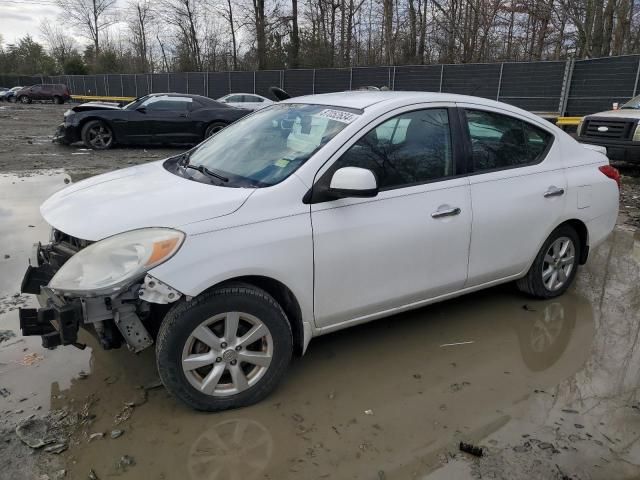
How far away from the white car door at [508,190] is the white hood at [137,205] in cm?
171

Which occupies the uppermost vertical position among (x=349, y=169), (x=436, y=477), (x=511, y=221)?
(x=349, y=169)

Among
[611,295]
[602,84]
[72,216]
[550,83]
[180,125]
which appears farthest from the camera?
[550,83]

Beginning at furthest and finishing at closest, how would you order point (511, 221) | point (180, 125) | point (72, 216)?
point (180, 125) → point (511, 221) → point (72, 216)

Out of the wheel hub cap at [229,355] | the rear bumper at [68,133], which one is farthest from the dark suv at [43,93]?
the wheel hub cap at [229,355]

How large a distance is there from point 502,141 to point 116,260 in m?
2.83

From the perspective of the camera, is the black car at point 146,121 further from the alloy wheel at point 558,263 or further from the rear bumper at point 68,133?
the alloy wheel at point 558,263

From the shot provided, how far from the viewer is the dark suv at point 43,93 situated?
42469mm

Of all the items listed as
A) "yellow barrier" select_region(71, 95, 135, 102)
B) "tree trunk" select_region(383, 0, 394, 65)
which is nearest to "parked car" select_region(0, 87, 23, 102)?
"yellow barrier" select_region(71, 95, 135, 102)

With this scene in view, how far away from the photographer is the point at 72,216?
2928mm

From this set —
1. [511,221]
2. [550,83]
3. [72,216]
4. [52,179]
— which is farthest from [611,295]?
[550,83]

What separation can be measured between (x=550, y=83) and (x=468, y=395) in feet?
57.7

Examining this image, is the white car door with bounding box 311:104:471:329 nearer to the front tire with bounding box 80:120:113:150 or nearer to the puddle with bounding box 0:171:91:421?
the puddle with bounding box 0:171:91:421

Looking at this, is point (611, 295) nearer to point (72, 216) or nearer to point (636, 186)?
point (72, 216)

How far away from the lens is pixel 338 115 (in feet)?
11.0
